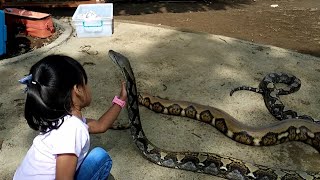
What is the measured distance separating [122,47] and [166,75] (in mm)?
Answer: 1482

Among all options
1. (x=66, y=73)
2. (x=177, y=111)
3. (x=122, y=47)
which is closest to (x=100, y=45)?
(x=122, y=47)

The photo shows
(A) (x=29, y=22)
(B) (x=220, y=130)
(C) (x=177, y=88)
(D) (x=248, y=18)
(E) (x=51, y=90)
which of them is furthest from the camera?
(D) (x=248, y=18)

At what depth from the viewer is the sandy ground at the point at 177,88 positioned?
3.92 metres

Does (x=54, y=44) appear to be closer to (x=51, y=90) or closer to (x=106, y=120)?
Answer: (x=106, y=120)

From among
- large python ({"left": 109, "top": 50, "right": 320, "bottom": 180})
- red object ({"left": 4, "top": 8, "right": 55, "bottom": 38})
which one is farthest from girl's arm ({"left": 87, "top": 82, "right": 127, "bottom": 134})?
red object ({"left": 4, "top": 8, "right": 55, "bottom": 38})

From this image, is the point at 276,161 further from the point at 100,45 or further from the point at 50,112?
the point at 100,45

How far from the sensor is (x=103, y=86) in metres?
5.38

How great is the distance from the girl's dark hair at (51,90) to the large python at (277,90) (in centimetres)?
314

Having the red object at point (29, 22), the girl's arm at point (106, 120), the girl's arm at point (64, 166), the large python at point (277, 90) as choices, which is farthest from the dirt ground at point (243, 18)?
the girl's arm at point (64, 166)

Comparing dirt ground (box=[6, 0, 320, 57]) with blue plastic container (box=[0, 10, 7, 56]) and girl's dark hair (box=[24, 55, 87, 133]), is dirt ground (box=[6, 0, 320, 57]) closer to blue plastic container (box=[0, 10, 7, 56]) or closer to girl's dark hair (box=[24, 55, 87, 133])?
blue plastic container (box=[0, 10, 7, 56])

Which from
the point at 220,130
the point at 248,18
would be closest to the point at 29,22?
the point at 220,130

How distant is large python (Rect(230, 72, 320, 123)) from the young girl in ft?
9.85

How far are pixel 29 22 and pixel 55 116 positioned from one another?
17.7 feet

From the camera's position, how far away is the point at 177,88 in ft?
17.7
